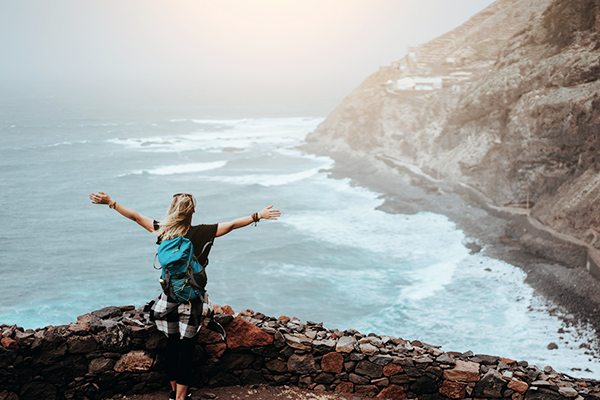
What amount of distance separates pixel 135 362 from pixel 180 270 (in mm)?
1173

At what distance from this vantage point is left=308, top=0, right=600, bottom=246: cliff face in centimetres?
2716

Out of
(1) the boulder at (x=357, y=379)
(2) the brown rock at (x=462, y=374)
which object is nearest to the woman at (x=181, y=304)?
(1) the boulder at (x=357, y=379)

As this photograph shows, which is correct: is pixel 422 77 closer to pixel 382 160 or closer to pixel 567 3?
pixel 382 160

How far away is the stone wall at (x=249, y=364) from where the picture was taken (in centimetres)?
420

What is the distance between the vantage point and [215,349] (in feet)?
15.0

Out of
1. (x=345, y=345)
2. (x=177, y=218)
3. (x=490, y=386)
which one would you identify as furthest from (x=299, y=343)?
(x=490, y=386)

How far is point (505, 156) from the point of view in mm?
33469

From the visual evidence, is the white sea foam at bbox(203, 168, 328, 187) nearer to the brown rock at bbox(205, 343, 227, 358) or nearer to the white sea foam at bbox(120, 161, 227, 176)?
the white sea foam at bbox(120, 161, 227, 176)

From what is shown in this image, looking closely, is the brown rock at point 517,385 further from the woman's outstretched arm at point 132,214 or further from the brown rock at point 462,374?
the woman's outstretched arm at point 132,214

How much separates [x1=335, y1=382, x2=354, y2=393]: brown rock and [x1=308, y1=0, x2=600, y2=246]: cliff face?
21677 millimetres

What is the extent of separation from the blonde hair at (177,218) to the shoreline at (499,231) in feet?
54.9

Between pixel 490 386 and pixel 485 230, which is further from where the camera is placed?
pixel 485 230

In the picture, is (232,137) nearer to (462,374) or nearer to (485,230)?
(485,230)

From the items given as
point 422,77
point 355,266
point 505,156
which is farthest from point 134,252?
point 422,77
